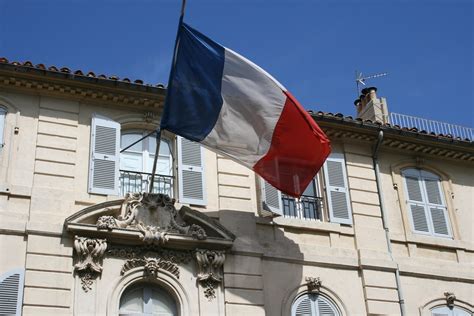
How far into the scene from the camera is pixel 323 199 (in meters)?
17.1

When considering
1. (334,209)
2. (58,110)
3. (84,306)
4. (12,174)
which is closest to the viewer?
(84,306)

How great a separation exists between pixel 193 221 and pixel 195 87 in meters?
2.48

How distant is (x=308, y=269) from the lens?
15.8 meters

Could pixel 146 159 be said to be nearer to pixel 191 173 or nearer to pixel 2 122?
pixel 191 173

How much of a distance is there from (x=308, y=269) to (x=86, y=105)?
208 inches

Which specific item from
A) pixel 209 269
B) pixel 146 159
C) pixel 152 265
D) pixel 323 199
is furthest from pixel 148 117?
pixel 323 199

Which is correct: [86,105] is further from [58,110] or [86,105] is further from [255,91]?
[255,91]

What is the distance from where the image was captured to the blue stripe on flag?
14.2 metres

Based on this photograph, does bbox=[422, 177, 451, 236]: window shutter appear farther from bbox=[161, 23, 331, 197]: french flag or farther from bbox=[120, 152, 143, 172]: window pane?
bbox=[120, 152, 143, 172]: window pane

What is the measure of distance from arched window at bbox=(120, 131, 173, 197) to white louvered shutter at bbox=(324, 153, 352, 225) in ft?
10.9

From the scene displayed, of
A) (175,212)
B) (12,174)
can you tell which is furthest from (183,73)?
(12,174)

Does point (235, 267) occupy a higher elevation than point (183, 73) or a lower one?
lower

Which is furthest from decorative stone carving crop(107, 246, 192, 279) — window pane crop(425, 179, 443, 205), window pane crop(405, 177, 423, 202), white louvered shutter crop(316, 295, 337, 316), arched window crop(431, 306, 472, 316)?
window pane crop(425, 179, 443, 205)

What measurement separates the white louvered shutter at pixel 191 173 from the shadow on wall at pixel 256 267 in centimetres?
58
